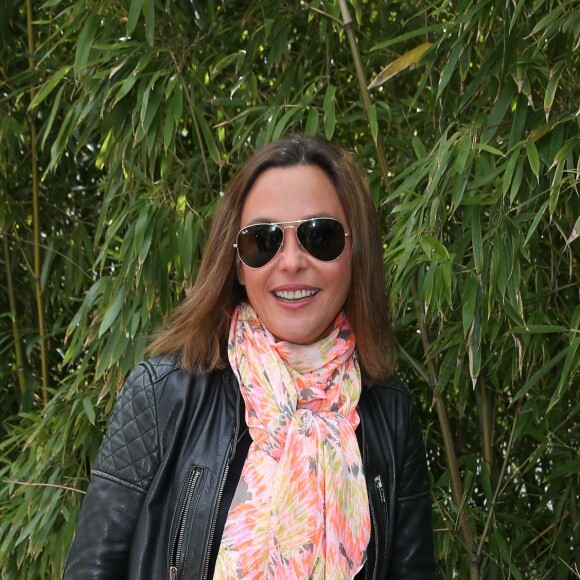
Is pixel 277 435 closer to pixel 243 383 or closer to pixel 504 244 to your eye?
pixel 243 383

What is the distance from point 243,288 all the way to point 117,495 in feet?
1.36

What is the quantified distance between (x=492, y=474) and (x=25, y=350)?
1471mm

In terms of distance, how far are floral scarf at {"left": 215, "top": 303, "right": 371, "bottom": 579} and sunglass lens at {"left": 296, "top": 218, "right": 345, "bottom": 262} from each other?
6.1 inches

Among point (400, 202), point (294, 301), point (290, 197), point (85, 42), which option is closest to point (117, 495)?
point (294, 301)

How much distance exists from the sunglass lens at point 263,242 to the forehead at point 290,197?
0.06ft

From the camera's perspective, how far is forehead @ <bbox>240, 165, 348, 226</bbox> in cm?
164

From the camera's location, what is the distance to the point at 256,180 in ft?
5.50

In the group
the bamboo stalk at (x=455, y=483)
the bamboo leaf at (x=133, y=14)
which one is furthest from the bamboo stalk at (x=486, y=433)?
the bamboo leaf at (x=133, y=14)

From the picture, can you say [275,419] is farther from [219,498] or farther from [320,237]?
[320,237]

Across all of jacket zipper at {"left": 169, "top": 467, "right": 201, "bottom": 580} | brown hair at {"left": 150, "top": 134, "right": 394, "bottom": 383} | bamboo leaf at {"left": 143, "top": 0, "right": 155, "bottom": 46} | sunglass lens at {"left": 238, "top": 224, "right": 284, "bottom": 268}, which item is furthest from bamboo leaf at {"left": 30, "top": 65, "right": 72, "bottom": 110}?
jacket zipper at {"left": 169, "top": 467, "right": 201, "bottom": 580}

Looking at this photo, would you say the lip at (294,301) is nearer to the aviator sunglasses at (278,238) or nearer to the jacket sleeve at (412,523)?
the aviator sunglasses at (278,238)

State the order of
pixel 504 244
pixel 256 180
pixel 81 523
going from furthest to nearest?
pixel 504 244
pixel 256 180
pixel 81 523

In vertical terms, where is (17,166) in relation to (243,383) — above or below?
above

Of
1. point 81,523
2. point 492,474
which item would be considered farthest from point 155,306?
point 81,523
